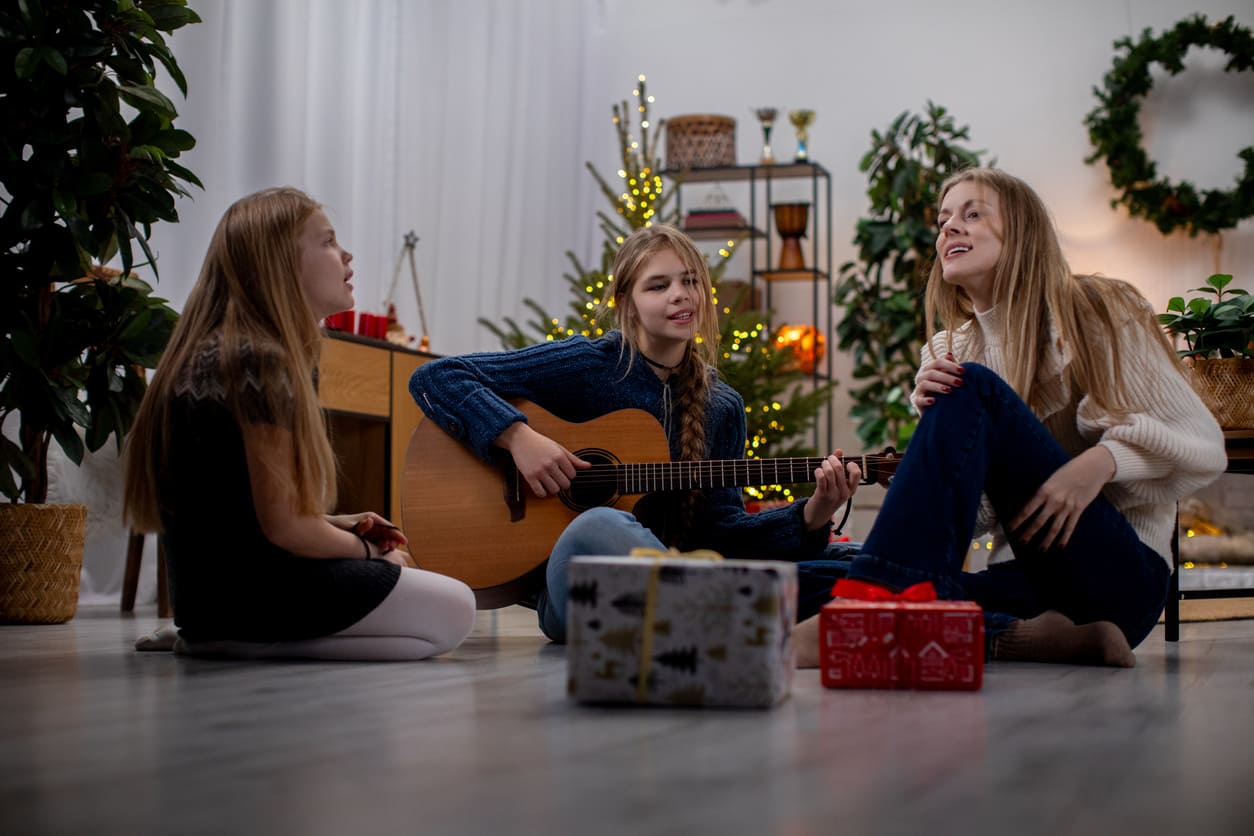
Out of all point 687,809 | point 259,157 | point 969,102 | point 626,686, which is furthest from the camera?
point 969,102

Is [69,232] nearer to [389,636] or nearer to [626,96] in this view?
[389,636]

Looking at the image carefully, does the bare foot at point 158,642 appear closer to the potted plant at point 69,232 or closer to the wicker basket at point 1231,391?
the potted plant at point 69,232

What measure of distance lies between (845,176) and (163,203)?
3.58m

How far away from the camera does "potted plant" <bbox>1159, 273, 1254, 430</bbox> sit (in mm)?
2844

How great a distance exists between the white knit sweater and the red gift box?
0.47 m

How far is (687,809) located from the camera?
911 mm

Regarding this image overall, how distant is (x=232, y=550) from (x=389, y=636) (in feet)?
0.91

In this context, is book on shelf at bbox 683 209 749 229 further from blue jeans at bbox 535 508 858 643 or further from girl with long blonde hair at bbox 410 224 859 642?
blue jeans at bbox 535 508 858 643

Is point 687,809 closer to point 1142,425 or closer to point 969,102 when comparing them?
point 1142,425

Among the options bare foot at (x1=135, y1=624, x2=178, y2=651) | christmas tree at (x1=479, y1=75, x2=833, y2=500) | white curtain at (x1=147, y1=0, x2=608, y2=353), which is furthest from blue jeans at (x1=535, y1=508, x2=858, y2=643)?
white curtain at (x1=147, y1=0, x2=608, y2=353)

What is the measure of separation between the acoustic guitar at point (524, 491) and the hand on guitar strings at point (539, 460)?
1.2 inches

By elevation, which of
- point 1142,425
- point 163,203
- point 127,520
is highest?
point 163,203

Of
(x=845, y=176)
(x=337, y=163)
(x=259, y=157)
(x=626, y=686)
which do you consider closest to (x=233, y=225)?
(x=626, y=686)

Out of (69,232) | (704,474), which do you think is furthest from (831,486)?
(69,232)
